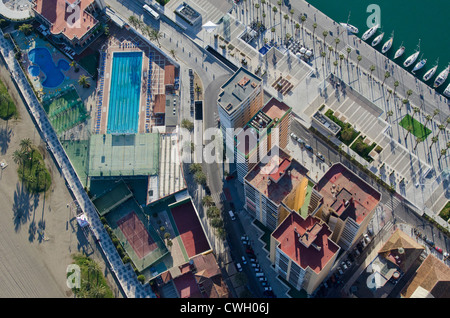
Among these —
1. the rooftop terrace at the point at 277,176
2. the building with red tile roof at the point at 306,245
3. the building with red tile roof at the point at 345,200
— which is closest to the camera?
the building with red tile roof at the point at 306,245

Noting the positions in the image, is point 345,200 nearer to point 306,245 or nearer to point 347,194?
point 347,194

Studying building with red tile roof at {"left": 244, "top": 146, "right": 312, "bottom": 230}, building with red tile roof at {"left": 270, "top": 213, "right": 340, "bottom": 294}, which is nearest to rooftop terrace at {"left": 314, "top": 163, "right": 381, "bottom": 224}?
building with red tile roof at {"left": 244, "top": 146, "right": 312, "bottom": 230}

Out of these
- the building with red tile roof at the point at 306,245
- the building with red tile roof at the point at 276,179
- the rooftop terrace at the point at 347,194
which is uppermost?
the rooftop terrace at the point at 347,194

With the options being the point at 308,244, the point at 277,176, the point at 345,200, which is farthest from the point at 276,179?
the point at 308,244

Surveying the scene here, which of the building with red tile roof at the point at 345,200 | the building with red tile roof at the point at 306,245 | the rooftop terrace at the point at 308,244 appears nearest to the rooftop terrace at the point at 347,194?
the building with red tile roof at the point at 345,200

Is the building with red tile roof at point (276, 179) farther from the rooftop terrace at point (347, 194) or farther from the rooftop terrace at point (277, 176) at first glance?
the rooftop terrace at point (347, 194)

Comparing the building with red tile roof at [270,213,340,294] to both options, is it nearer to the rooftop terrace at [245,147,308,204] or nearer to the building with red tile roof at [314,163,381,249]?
the building with red tile roof at [314,163,381,249]

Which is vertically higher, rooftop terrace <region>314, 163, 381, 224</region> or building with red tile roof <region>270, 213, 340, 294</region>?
rooftop terrace <region>314, 163, 381, 224</region>
